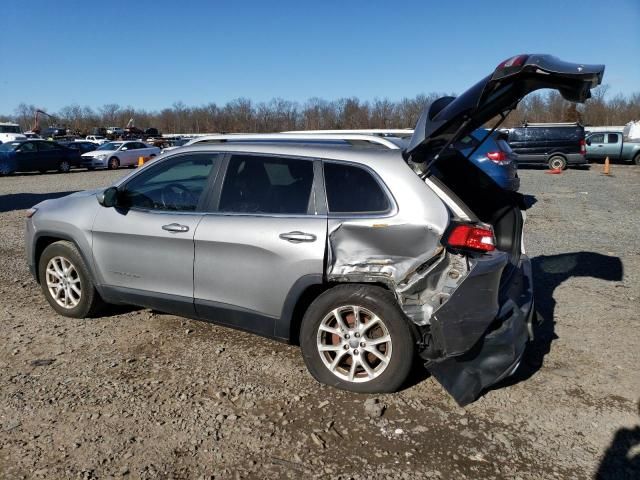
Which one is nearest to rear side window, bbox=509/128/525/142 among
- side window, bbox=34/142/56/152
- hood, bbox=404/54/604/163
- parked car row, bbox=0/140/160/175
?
parked car row, bbox=0/140/160/175

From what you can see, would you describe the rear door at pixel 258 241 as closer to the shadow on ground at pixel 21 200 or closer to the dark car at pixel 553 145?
the shadow on ground at pixel 21 200

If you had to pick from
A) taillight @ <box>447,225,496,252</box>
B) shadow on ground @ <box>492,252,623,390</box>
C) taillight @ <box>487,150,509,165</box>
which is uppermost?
taillight @ <box>487,150,509,165</box>

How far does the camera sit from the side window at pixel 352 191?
3840 millimetres

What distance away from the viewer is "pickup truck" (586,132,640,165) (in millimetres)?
28250

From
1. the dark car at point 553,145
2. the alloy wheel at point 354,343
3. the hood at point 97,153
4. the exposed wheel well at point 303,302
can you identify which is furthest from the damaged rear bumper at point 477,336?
the hood at point 97,153

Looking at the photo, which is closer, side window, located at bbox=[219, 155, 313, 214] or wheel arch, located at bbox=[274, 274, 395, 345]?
wheel arch, located at bbox=[274, 274, 395, 345]

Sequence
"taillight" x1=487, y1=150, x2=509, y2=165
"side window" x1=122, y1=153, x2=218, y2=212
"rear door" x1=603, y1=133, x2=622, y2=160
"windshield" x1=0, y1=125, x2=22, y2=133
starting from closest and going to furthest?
"side window" x1=122, y1=153, x2=218, y2=212
"taillight" x1=487, y1=150, x2=509, y2=165
"rear door" x1=603, y1=133, x2=622, y2=160
"windshield" x1=0, y1=125, x2=22, y2=133

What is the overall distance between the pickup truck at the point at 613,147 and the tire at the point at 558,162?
17.7 ft

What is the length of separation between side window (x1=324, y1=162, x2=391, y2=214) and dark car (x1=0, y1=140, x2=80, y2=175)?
23.1 meters

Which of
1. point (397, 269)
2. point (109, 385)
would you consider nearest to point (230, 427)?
point (109, 385)

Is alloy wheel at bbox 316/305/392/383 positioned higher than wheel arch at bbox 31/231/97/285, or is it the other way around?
wheel arch at bbox 31/231/97/285

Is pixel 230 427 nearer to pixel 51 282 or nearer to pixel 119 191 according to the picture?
pixel 119 191

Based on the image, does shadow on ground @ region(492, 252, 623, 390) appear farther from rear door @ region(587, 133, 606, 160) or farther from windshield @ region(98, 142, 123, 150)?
windshield @ region(98, 142, 123, 150)

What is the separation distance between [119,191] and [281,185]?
1.54m
